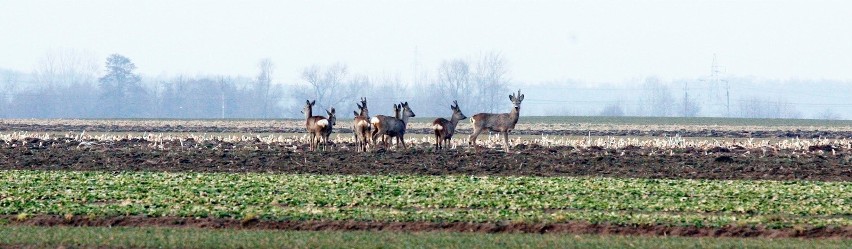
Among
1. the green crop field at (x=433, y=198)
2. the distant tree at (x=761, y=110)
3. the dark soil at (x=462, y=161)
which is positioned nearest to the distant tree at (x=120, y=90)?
the distant tree at (x=761, y=110)

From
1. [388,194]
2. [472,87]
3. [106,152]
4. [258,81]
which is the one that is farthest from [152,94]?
[388,194]

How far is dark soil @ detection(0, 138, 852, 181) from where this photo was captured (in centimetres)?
3056

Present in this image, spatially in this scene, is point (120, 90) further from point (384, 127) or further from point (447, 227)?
point (447, 227)

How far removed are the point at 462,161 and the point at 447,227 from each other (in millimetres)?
15471

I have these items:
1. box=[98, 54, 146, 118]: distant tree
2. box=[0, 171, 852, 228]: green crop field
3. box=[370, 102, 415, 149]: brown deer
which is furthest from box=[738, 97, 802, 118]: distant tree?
box=[0, 171, 852, 228]: green crop field

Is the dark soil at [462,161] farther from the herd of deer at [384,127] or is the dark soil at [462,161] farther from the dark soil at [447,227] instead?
the dark soil at [447,227]

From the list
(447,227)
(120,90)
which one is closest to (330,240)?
(447,227)

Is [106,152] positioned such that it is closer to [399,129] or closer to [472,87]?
[399,129]

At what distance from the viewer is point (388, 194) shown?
22797 mm

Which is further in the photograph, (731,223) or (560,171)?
(560,171)

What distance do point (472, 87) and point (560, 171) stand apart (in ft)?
432

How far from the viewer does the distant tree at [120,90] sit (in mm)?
154875

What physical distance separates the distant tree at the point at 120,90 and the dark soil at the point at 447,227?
13849 centimetres

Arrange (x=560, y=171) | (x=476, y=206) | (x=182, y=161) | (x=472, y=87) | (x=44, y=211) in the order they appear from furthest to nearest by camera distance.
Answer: (x=472, y=87) < (x=182, y=161) < (x=560, y=171) < (x=476, y=206) < (x=44, y=211)
